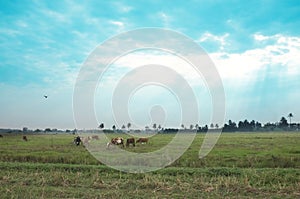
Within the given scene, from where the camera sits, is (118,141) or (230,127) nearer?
(118,141)

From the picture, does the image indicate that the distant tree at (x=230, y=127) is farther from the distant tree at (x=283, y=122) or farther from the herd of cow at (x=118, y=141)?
the herd of cow at (x=118, y=141)

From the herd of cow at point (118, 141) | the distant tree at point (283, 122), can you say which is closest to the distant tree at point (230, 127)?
the distant tree at point (283, 122)

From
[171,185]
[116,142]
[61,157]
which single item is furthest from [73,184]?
[116,142]

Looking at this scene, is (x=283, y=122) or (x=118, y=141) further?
(x=283, y=122)

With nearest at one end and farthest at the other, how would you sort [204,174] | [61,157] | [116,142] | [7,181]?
[7,181]
[204,174]
[61,157]
[116,142]

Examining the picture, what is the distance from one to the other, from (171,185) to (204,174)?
105 inches

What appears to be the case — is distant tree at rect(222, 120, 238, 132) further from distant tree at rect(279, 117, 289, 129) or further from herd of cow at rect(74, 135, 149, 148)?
herd of cow at rect(74, 135, 149, 148)

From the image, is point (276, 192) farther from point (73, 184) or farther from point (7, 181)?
point (7, 181)

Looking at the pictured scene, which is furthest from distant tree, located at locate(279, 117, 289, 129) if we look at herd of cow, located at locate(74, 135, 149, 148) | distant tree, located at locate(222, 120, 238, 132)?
herd of cow, located at locate(74, 135, 149, 148)

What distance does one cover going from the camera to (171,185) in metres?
9.58

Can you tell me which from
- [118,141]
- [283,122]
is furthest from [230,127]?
[118,141]

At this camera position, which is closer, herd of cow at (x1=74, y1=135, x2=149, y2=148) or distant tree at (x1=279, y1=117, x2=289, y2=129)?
herd of cow at (x1=74, y1=135, x2=149, y2=148)

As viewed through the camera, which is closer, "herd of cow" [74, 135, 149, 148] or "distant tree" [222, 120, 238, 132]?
"herd of cow" [74, 135, 149, 148]

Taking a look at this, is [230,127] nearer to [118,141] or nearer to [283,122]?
[283,122]
